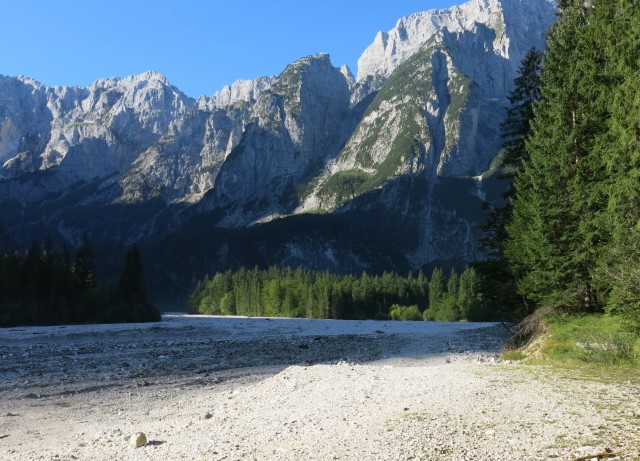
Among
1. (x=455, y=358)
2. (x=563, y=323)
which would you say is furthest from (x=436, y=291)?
(x=563, y=323)

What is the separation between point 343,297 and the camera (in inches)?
5197

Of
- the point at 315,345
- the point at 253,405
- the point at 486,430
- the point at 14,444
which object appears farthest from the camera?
the point at 315,345

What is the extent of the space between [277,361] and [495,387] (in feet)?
70.8

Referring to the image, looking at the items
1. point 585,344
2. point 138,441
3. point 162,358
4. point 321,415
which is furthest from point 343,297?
point 138,441

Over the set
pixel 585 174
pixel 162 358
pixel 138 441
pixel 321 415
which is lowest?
pixel 162 358

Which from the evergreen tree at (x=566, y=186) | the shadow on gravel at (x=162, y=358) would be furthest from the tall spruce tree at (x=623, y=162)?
the shadow on gravel at (x=162, y=358)

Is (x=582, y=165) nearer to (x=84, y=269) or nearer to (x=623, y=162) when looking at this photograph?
(x=623, y=162)

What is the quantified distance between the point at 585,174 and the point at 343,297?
111006 mm

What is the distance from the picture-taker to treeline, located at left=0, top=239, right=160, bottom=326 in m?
78.5

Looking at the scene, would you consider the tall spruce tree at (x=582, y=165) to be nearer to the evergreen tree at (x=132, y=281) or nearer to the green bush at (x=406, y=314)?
the evergreen tree at (x=132, y=281)

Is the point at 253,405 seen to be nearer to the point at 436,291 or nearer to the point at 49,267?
the point at 49,267

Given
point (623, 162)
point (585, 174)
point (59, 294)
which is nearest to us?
point (623, 162)

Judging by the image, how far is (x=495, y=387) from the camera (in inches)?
592

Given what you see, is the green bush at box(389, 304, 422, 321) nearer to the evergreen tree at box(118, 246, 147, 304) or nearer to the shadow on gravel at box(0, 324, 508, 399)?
the evergreen tree at box(118, 246, 147, 304)
